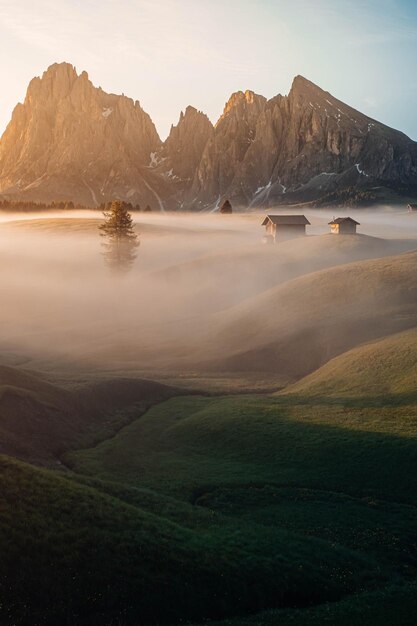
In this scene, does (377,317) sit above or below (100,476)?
above

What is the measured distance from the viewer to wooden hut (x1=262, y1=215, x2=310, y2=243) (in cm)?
15700

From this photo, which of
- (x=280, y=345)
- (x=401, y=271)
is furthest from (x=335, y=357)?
(x=401, y=271)

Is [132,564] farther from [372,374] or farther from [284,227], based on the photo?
[284,227]

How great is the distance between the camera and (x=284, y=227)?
158 metres

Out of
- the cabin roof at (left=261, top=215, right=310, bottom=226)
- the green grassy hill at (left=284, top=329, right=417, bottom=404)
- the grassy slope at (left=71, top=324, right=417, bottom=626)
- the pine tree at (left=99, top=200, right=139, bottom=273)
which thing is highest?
the cabin roof at (left=261, top=215, right=310, bottom=226)

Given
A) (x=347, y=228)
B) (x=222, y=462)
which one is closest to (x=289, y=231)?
(x=347, y=228)

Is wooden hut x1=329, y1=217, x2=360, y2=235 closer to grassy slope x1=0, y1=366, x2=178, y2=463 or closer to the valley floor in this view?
the valley floor

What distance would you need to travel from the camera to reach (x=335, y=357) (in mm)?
69188

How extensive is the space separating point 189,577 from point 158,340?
66.0 meters

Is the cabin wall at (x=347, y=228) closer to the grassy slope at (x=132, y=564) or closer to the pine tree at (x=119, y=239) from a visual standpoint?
the pine tree at (x=119, y=239)

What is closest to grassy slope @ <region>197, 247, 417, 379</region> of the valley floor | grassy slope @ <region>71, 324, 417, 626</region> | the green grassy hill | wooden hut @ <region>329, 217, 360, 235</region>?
the valley floor

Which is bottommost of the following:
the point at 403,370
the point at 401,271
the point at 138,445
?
the point at 138,445

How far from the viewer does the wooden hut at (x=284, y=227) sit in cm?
15700

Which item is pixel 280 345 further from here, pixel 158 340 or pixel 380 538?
pixel 380 538
